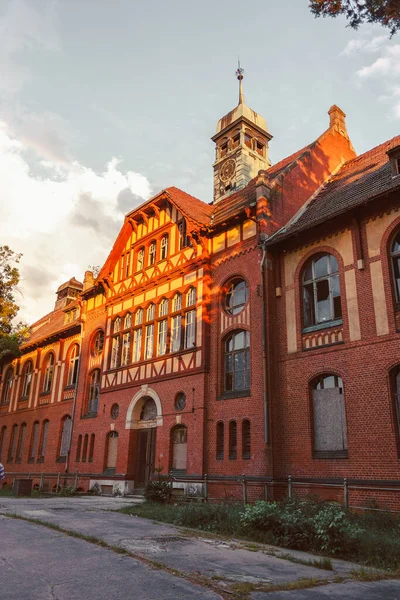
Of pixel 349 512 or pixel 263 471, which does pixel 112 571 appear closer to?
pixel 349 512

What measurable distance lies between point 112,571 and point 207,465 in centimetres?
1157

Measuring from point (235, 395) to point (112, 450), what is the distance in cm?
845

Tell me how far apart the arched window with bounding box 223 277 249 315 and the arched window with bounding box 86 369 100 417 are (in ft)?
33.2

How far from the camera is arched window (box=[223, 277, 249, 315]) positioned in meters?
18.7

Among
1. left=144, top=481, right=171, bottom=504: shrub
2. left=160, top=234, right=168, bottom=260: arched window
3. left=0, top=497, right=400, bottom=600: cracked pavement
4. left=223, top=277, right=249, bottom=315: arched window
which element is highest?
left=160, top=234, right=168, bottom=260: arched window

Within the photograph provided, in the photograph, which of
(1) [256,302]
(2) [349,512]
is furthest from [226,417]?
(2) [349,512]

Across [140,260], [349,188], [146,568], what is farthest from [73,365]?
[146,568]

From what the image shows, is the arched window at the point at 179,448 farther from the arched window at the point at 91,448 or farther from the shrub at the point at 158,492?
the arched window at the point at 91,448

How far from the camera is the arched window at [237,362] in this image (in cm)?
1773

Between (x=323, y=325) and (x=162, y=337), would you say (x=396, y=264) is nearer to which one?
(x=323, y=325)

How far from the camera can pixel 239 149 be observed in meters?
26.2

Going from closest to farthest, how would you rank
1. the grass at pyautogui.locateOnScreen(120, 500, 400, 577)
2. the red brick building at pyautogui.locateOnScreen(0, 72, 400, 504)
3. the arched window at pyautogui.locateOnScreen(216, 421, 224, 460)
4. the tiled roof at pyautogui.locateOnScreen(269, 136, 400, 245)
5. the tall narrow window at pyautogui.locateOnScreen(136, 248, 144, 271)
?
the grass at pyautogui.locateOnScreen(120, 500, 400, 577) < the red brick building at pyautogui.locateOnScreen(0, 72, 400, 504) < the tiled roof at pyautogui.locateOnScreen(269, 136, 400, 245) < the arched window at pyautogui.locateOnScreen(216, 421, 224, 460) < the tall narrow window at pyautogui.locateOnScreen(136, 248, 144, 271)

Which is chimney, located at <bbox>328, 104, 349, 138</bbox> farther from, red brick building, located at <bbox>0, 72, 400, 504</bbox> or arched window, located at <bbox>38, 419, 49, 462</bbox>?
arched window, located at <bbox>38, 419, 49, 462</bbox>

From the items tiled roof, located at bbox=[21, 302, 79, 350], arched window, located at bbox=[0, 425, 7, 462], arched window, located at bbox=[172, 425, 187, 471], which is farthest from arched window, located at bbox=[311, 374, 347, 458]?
arched window, located at bbox=[0, 425, 7, 462]
